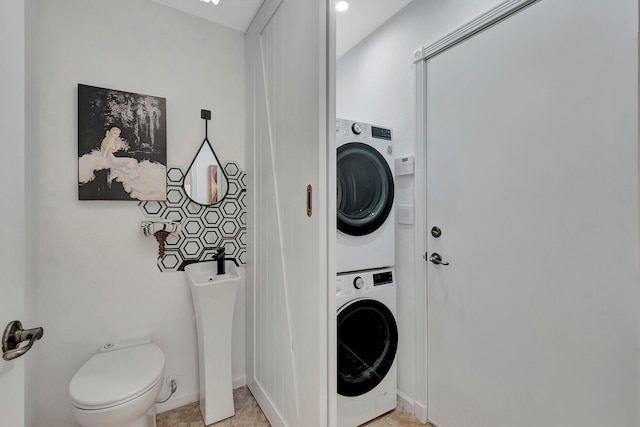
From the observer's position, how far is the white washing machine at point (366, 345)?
1663 millimetres

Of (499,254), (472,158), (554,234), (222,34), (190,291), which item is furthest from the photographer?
(222,34)

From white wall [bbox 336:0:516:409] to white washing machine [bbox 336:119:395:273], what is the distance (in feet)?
0.37

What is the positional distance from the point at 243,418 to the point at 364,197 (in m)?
1.60

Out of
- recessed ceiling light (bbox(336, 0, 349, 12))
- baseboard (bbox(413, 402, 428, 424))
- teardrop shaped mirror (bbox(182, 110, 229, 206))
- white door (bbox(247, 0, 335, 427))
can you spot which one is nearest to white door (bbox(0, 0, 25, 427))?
white door (bbox(247, 0, 335, 427))

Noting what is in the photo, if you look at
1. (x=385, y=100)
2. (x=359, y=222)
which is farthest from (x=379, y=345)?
(x=385, y=100)

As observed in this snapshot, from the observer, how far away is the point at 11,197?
2.27ft

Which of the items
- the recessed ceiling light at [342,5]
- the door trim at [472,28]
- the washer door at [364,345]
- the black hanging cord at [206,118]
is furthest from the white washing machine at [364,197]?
the black hanging cord at [206,118]

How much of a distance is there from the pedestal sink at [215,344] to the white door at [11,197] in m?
1.01

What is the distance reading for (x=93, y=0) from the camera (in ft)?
5.57

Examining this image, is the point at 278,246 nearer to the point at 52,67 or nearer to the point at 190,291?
the point at 190,291

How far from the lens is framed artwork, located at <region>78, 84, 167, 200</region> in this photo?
5.45 ft

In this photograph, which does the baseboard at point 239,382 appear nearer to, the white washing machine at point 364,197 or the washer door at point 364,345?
the washer door at point 364,345

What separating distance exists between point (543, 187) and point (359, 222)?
0.91m

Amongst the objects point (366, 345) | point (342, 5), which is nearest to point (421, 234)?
point (366, 345)
